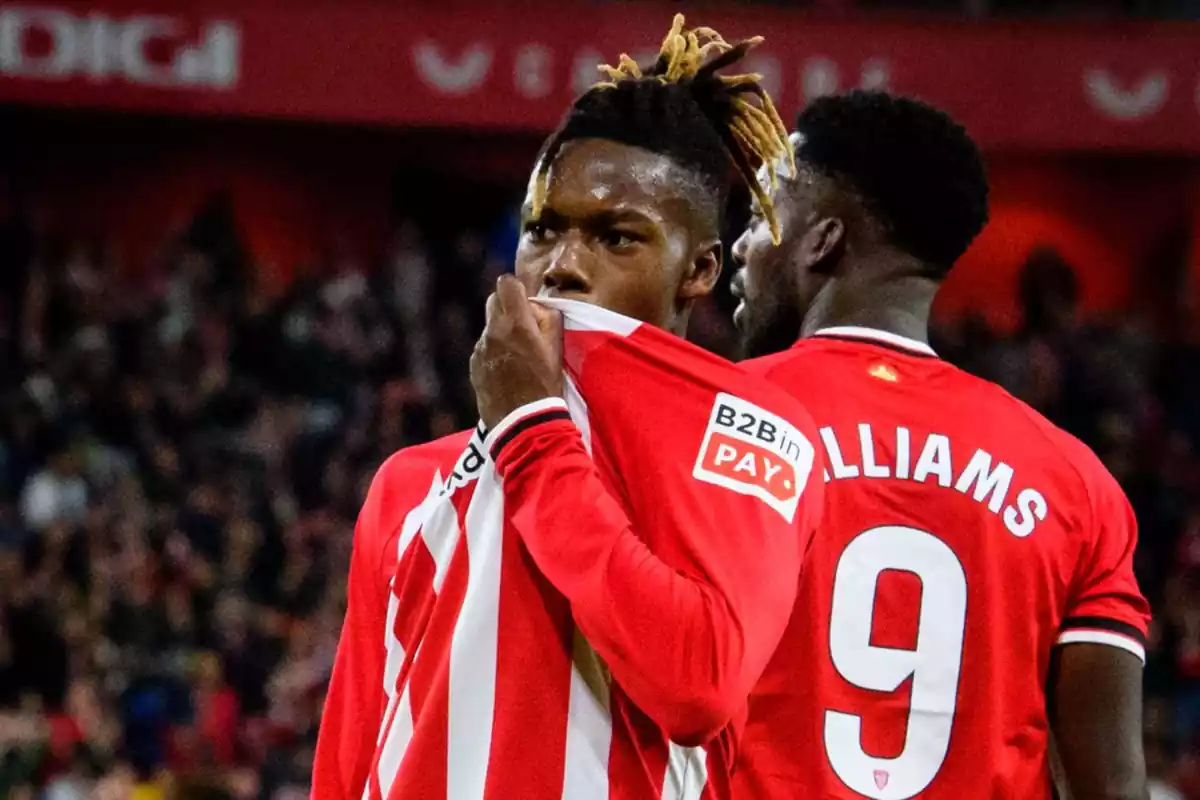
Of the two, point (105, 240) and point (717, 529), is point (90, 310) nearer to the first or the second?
point (105, 240)

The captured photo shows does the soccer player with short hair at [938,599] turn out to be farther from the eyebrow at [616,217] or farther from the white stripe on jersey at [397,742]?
the white stripe on jersey at [397,742]

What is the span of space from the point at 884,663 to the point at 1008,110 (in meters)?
8.25

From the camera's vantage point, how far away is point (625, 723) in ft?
5.95

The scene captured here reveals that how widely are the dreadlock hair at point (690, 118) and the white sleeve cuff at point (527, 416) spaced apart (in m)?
0.27

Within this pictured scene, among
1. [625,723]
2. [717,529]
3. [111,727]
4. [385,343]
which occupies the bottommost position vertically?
[111,727]

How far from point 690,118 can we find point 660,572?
60 centimetres

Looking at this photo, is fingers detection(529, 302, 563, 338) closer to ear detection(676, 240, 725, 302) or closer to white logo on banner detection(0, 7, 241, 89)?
ear detection(676, 240, 725, 302)

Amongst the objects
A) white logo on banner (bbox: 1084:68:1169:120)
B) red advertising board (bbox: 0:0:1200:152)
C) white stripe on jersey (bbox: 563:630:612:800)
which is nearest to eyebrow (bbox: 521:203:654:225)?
white stripe on jersey (bbox: 563:630:612:800)

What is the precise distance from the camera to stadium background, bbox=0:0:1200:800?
25.2 feet

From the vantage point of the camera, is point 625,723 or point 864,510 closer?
point 625,723

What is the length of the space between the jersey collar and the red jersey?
3 cm

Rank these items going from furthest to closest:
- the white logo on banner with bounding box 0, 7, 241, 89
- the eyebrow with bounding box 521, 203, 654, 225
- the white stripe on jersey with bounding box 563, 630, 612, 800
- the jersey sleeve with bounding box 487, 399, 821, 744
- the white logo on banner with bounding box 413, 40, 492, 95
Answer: the white logo on banner with bounding box 413, 40, 492, 95 → the white logo on banner with bounding box 0, 7, 241, 89 → the eyebrow with bounding box 521, 203, 654, 225 → the white stripe on jersey with bounding box 563, 630, 612, 800 → the jersey sleeve with bounding box 487, 399, 821, 744

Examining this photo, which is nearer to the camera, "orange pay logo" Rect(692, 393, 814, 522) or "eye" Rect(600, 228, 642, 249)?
"orange pay logo" Rect(692, 393, 814, 522)

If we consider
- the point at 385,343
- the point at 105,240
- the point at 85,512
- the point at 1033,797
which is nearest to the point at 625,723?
the point at 1033,797
